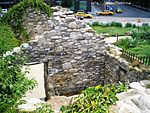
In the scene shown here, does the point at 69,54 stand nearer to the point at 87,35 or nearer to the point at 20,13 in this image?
the point at 87,35

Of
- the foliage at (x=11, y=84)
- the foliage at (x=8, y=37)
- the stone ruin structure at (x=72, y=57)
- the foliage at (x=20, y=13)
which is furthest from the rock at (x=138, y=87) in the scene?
the foliage at (x=20, y=13)

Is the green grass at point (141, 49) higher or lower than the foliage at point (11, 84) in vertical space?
lower

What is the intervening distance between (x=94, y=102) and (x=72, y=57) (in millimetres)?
4809

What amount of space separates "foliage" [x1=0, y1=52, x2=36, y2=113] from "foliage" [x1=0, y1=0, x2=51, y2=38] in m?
5.84

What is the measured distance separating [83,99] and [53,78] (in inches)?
184

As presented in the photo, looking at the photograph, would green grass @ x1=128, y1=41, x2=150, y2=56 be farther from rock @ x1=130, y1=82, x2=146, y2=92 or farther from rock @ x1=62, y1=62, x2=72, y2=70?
rock @ x1=130, y1=82, x2=146, y2=92

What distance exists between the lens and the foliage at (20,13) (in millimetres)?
10547

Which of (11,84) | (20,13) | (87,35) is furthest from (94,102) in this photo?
(20,13)

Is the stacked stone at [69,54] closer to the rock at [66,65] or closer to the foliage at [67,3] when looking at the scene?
the rock at [66,65]

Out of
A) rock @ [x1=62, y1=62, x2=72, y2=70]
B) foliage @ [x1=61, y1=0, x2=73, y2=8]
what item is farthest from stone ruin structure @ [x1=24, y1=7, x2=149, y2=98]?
foliage @ [x1=61, y1=0, x2=73, y2=8]


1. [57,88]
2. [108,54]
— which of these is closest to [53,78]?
[57,88]

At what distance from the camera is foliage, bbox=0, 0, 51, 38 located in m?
10.5

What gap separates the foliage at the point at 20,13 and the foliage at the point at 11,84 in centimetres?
584

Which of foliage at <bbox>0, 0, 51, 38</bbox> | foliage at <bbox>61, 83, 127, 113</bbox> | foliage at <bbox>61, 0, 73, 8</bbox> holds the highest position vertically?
foliage at <bbox>0, 0, 51, 38</bbox>
